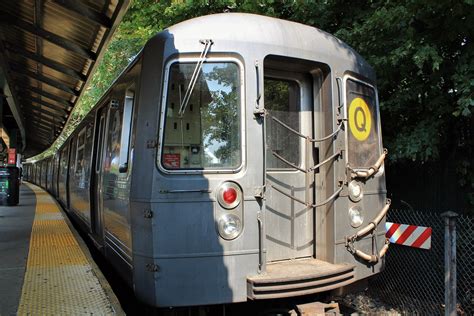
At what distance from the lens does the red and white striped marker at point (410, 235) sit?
19.0 feet

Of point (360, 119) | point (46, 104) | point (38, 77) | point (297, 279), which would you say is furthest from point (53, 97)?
point (297, 279)

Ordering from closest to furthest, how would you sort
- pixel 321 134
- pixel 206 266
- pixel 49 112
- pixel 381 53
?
pixel 206 266, pixel 321 134, pixel 381 53, pixel 49 112

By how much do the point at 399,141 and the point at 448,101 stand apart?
79 centimetres

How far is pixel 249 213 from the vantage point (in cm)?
377

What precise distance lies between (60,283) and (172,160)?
7.24 feet

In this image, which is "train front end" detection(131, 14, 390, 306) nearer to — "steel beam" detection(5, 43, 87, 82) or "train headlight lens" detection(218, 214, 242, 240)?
"train headlight lens" detection(218, 214, 242, 240)

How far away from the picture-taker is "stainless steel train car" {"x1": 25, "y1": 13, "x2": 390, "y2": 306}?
3.64 m

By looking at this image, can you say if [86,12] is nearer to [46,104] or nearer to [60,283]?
[60,283]

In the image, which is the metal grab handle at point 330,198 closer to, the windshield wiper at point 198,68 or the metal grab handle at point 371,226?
the metal grab handle at point 371,226

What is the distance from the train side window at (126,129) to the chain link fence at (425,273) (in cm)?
398

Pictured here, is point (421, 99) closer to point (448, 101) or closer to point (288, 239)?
point (448, 101)

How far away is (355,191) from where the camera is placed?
4.33 m

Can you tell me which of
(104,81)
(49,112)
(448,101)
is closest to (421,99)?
(448,101)

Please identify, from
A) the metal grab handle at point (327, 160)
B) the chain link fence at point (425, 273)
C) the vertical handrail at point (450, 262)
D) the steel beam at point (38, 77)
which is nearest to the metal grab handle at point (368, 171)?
the metal grab handle at point (327, 160)
